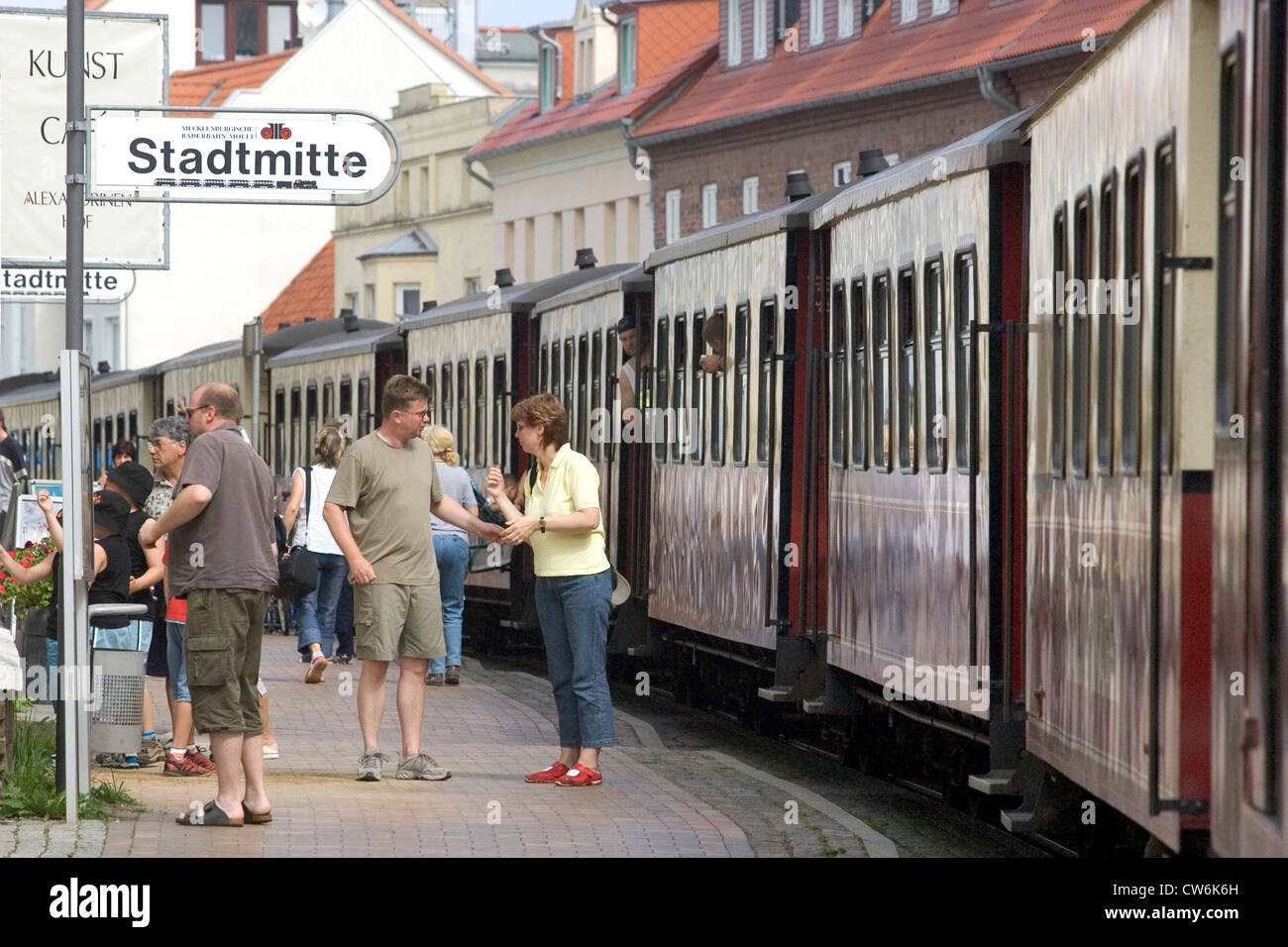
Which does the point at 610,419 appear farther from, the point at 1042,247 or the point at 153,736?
the point at 1042,247

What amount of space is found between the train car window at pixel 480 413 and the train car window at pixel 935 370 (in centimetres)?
1373

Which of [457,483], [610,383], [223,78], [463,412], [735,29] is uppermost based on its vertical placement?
[223,78]

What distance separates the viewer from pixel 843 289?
45.3 ft

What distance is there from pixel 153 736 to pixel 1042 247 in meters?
5.97

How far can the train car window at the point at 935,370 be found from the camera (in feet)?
37.9

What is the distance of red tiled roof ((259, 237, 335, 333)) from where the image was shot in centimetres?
7738

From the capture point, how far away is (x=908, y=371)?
1232cm

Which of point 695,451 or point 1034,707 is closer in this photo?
point 1034,707

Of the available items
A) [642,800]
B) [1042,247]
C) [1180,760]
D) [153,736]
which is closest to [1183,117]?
[1180,760]

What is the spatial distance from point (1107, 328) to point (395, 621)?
486cm

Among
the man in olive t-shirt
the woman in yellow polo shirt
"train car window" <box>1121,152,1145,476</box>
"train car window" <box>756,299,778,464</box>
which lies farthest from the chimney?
"train car window" <box>1121,152,1145,476</box>

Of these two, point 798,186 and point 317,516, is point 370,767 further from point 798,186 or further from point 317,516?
point 317,516

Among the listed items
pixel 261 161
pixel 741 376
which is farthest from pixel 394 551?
pixel 741 376

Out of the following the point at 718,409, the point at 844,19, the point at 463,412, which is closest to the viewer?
the point at 718,409
